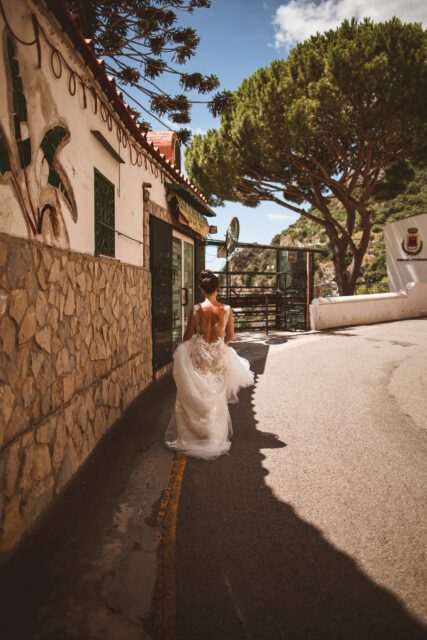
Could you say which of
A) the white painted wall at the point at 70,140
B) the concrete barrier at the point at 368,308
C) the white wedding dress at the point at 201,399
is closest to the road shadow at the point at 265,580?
the white wedding dress at the point at 201,399

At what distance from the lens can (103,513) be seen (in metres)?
3.50

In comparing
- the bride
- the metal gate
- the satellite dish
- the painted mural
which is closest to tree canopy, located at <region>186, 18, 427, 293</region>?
the metal gate

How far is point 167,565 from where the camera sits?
2.80 m

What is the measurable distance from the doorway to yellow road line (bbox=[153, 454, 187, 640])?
6110 millimetres

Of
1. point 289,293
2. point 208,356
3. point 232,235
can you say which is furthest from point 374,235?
point 208,356

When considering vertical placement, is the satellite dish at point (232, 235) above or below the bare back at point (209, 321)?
above

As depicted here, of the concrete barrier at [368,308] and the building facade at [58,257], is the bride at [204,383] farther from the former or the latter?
the concrete barrier at [368,308]

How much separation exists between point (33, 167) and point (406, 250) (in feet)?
92.7

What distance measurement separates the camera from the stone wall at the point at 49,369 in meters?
2.85

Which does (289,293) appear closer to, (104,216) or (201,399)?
(104,216)

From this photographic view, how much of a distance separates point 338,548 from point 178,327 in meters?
7.79

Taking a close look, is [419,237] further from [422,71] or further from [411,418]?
[411,418]

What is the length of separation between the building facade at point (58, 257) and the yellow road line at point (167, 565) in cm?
90

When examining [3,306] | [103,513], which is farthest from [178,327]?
[3,306]
